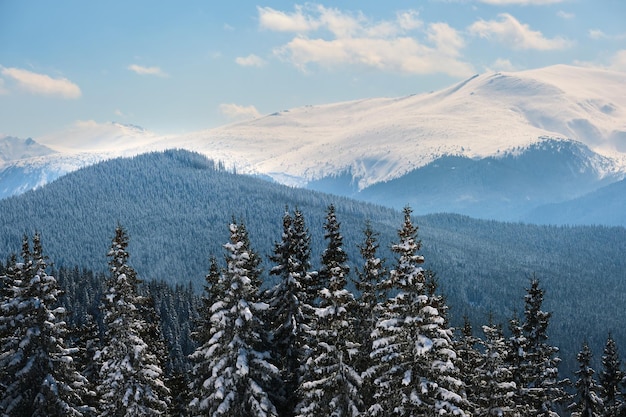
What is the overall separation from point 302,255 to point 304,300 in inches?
104

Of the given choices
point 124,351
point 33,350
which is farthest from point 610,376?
point 33,350

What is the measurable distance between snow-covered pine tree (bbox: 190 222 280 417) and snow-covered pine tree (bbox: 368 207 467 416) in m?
6.26

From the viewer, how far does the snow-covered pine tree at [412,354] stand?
1117 inches

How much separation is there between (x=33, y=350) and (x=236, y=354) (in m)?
10.9

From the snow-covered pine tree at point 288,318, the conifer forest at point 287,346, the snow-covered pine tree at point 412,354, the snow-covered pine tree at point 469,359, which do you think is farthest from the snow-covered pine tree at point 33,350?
the snow-covered pine tree at point 469,359

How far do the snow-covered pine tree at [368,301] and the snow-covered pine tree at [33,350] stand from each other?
49.6ft

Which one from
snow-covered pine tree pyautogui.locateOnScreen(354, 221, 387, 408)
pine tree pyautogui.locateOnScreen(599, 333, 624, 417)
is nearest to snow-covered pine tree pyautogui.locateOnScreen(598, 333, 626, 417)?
pine tree pyautogui.locateOnScreen(599, 333, 624, 417)

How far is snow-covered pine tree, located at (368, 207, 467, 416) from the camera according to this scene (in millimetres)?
28359

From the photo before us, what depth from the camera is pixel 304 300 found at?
38094 mm

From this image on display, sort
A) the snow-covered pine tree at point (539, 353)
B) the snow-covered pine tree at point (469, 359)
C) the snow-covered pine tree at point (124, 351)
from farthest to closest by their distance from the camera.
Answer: the snow-covered pine tree at point (539, 353) → the snow-covered pine tree at point (469, 359) → the snow-covered pine tree at point (124, 351)

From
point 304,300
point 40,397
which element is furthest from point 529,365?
point 40,397

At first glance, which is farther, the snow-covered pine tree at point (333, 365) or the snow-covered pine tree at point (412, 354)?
the snow-covered pine tree at point (333, 365)

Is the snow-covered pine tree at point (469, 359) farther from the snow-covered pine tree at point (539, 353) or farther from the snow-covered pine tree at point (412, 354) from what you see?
the snow-covered pine tree at point (412, 354)

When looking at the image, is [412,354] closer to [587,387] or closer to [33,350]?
[33,350]
